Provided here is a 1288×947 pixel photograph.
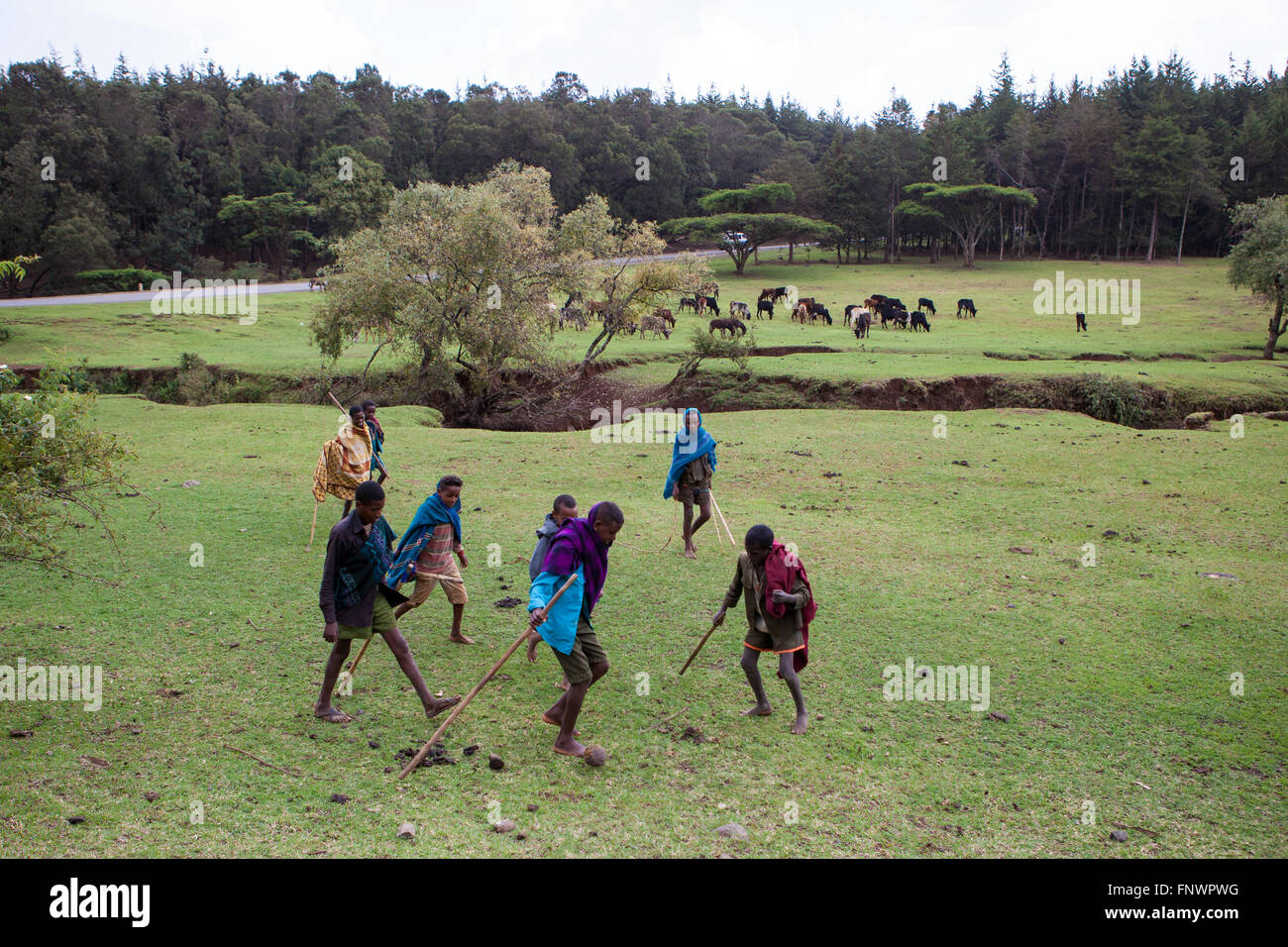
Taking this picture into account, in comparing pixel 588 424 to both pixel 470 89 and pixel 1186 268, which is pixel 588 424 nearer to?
pixel 1186 268

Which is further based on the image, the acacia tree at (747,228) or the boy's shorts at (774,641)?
the acacia tree at (747,228)

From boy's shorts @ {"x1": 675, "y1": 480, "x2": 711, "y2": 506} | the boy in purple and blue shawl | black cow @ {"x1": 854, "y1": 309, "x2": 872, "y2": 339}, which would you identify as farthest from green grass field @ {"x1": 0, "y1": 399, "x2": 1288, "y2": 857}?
black cow @ {"x1": 854, "y1": 309, "x2": 872, "y2": 339}

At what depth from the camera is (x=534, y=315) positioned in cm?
2481

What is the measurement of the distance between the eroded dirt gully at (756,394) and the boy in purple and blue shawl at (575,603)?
58.5 feet

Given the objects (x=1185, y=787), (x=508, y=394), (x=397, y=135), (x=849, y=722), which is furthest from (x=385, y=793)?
(x=397, y=135)

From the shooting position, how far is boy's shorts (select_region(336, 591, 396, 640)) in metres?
6.63

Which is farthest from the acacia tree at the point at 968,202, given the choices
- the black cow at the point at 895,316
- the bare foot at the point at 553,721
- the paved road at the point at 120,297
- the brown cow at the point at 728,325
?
the bare foot at the point at 553,721

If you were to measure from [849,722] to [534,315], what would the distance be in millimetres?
19494

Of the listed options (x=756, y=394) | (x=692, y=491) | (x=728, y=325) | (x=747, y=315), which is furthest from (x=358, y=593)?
(x=747, y=315)

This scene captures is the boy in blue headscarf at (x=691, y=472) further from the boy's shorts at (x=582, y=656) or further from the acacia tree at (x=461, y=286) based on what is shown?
the acacia tree at (x=461, y=286)

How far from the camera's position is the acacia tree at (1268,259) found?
28016 millimetres

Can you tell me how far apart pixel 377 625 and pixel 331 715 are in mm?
796

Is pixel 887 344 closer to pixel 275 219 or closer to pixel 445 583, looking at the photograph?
pixel 445 583

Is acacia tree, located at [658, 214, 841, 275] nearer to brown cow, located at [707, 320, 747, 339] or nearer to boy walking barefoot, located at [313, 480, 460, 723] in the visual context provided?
brown cow, located at [707, 320, 747, 339]
